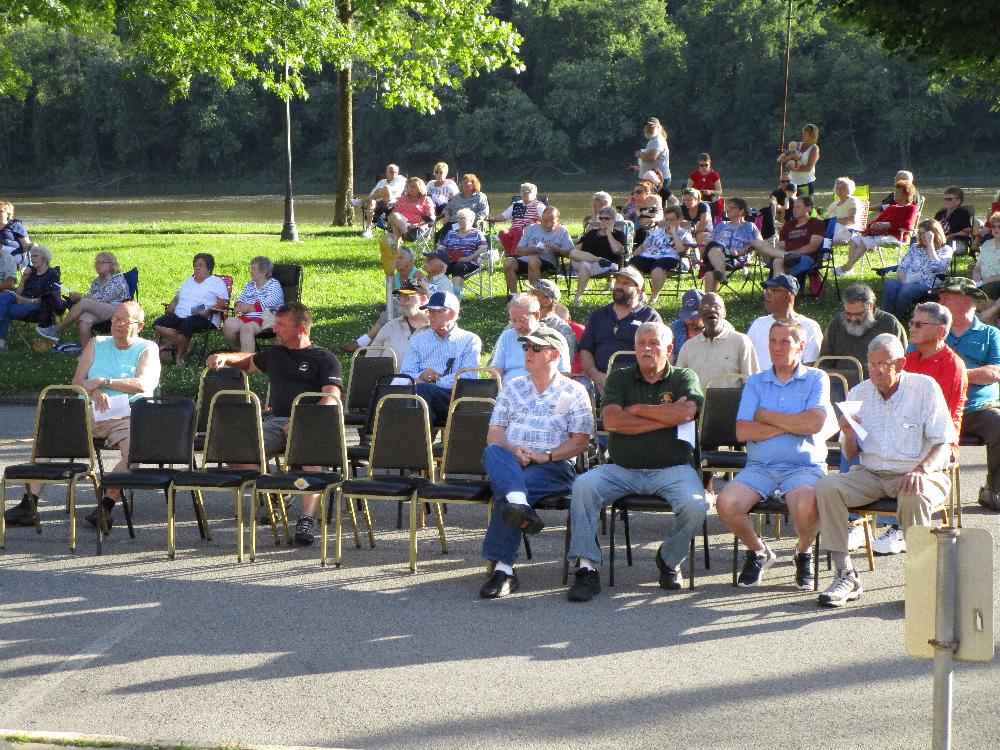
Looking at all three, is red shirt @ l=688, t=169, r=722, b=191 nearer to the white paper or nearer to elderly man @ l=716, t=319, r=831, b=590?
the white paper

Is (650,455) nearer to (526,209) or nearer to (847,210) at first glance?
(847,210)

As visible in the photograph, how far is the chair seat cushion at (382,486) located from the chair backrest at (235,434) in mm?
801

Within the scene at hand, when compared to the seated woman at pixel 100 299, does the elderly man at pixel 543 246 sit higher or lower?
higher

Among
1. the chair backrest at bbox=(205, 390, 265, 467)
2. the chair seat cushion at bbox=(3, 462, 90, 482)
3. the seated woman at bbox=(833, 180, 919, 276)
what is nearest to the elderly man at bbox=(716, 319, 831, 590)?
the chair backrest at bbox=(205, 390, 265, 467)

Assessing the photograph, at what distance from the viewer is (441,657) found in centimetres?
645

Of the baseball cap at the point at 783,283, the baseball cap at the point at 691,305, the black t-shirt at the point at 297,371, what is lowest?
the black t-shirt at the point at 297,371

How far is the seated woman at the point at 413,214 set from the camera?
65.7ft

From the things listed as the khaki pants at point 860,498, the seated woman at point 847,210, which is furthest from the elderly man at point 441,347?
the seated woman at point 847,210

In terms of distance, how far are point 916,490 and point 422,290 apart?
5555 mm

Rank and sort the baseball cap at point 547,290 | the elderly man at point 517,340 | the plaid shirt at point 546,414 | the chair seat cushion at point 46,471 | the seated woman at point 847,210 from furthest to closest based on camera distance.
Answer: the seated woman at point 847,210 → the baseball cap at point 547,290 → the elderly man at point 517,340 → the chair seat cushion at point 46,471 → the plaid shirt at point 546,414

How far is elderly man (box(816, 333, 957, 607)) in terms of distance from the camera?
24.2 ft

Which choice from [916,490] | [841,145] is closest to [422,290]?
[916,490]

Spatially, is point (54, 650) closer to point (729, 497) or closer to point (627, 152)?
point (729, 497)

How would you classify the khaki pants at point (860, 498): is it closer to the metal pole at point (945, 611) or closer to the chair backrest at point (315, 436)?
the chair backrest at point (315, 436)
